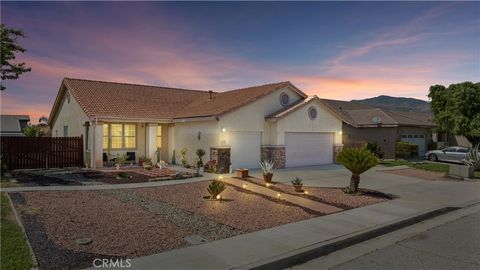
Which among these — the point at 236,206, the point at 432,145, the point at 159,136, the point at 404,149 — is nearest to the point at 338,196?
the point at 236,206

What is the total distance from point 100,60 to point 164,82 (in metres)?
10.4

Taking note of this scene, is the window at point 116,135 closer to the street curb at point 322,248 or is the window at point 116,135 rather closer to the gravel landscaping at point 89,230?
the gravel landscaping at point 89,230

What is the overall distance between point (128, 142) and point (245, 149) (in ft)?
25.6

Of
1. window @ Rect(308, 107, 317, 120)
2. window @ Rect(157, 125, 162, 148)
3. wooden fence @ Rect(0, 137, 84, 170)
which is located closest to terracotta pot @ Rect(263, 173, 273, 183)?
window @ Rect(308, 107, 317, 120)

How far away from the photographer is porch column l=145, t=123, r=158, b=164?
69.2 feet

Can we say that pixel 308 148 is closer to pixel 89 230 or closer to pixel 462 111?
pixel 462 111

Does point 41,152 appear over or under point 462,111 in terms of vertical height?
under

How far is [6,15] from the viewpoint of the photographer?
14367 mm

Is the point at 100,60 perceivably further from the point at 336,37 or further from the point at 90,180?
the point at 336,37

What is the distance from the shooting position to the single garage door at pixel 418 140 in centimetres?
3183

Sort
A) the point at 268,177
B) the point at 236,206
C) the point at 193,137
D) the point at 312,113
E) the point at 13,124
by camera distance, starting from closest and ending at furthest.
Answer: the point at 236,206 < the point at 268,177 < the point at 193,137 < the point at 312,113 < the point at 13,124

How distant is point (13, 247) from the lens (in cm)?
596

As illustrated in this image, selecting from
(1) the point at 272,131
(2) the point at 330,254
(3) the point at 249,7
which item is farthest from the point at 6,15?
(2) the point at 330,254

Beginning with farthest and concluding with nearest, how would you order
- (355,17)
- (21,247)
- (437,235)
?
(355,17) → (437,235) → (21,247)
